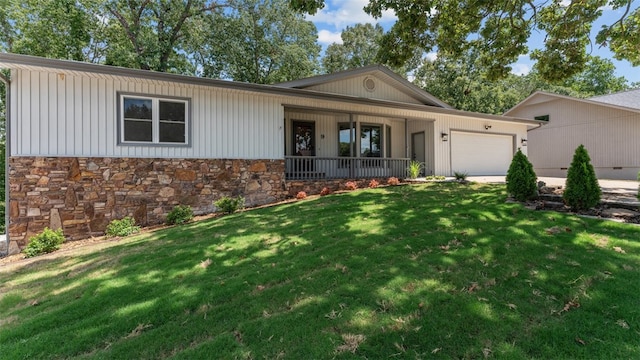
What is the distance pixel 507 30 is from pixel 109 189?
12375mm

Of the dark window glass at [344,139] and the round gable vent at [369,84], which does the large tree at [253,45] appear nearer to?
the round gable vent at [369,84]

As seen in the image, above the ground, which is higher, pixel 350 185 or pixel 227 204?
pixel 350 185

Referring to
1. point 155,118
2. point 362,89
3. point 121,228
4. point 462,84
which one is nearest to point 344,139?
point 362,89

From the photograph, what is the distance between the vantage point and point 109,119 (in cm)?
808

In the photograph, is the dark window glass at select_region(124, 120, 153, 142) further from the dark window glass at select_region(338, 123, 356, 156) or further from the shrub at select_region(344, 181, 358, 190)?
the dark window glass at select_region(338, 123, 356, 156)

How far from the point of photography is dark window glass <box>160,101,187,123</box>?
8.77 m

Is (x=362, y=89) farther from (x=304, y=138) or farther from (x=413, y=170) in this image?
(x=413, y=170)

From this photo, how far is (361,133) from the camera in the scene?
14016 mm

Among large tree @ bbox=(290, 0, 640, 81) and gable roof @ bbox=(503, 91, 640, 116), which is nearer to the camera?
large tree @ bbox=(290, 0, 640, 81)

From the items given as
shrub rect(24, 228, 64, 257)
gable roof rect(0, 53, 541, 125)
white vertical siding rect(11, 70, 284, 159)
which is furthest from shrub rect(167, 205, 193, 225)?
gable roof rect(0, 53, 541, 125)

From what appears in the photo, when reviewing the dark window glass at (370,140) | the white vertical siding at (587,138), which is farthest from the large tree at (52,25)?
the white vertical siding at (587,138)

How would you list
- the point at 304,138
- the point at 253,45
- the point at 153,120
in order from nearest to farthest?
the point at 153,120 < the point at 304,138 < the point at 253,45

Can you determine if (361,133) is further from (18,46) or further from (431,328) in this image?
(18,46)

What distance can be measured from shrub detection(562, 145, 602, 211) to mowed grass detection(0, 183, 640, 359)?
639mm
